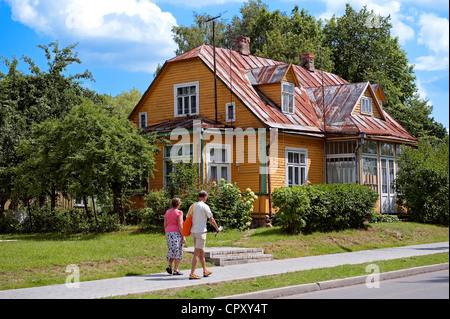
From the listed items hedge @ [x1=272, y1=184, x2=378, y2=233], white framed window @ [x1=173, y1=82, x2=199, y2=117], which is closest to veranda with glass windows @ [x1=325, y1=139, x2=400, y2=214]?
hedge @ [x1=272, y1=184, x2=378, y2=233]

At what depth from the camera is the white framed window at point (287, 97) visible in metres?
26.6

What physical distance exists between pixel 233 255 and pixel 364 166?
1341cm

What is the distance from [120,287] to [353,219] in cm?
1165

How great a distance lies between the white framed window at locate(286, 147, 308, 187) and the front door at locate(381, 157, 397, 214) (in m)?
4.47

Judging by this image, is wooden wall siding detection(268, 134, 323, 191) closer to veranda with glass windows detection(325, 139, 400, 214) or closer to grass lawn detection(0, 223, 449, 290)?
veranda with glass windows detection(325, 139, 400, 214)

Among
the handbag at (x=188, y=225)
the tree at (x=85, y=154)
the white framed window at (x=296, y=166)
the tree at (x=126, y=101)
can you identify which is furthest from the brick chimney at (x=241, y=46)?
the tree at (x=126, y=101)

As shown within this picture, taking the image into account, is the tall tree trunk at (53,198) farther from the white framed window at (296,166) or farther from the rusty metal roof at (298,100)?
the white framed window at (296,166)

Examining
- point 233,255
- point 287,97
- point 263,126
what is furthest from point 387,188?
point 233,255

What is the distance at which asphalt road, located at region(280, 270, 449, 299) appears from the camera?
986 cm

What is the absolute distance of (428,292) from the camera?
33.0ft

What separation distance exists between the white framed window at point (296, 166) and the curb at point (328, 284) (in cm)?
1141

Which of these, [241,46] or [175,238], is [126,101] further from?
[175,238]

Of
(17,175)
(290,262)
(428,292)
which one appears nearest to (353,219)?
(290,262)

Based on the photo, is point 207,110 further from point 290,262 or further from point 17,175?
point 290,262
